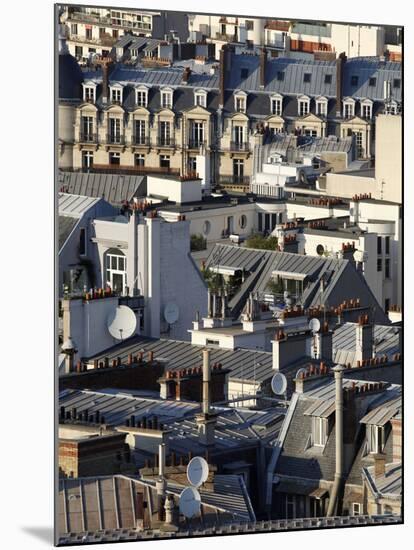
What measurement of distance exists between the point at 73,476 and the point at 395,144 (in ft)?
25.3

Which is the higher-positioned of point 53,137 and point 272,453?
point 53,137

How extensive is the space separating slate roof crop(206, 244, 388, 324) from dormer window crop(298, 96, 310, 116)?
1435 mm

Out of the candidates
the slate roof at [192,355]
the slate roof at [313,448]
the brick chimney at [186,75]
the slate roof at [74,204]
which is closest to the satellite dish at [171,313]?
the slate roof at [192,355]

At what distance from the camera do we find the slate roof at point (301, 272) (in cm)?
4825

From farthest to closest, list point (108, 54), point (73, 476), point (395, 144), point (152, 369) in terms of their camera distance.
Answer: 1. point (108, 54)
2. point (395, 144)
3. point (152, 369)
4. point (73, 476)

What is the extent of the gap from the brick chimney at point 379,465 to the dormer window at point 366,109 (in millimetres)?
7479

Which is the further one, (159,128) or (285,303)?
(159,128)

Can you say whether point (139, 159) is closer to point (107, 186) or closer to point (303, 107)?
point (303, 107)

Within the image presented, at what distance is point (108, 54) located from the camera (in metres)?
53.5

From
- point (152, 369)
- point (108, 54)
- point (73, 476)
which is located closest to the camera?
point (73, 476)

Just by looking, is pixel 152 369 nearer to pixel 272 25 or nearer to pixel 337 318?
pixel 337 318

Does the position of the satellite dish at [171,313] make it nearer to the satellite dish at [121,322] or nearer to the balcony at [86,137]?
the satellite dish at [121,322]

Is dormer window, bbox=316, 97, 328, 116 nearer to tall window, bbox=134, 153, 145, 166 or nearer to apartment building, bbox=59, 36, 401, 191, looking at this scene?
apartment building, bbox=59, 36, 401, 191

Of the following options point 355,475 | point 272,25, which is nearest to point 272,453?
point 355,475
